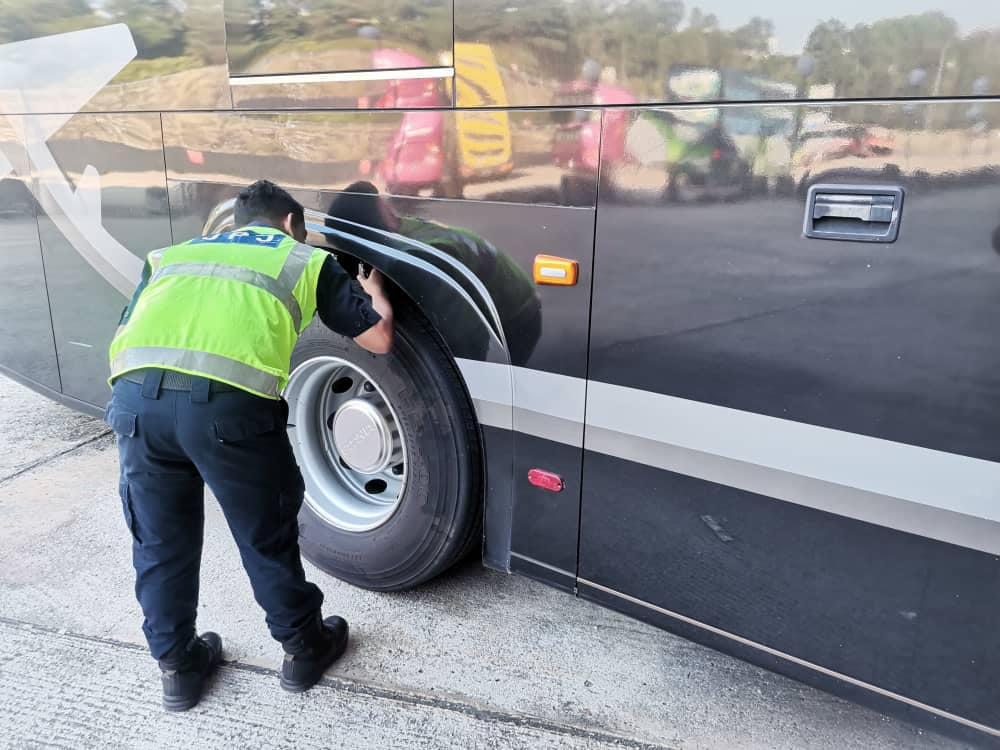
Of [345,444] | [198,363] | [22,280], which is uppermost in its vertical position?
[198,363]

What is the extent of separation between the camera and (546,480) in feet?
8.10

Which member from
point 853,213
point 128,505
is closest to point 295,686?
point 128,505

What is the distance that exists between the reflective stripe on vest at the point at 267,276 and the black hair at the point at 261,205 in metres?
0.20

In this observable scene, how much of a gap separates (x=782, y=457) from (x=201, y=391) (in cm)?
156

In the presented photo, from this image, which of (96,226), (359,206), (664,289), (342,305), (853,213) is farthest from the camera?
(96,226)

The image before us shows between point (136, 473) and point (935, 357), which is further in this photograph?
point (136, 473)

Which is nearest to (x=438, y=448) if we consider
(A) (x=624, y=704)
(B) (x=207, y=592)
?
(A) (x=624, y=704)

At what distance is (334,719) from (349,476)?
40.1 inches

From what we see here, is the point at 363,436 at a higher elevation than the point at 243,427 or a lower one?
lower

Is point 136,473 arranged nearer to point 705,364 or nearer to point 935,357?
point 705,364

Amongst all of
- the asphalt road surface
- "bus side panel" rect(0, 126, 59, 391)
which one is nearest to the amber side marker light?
the asphalt road surface

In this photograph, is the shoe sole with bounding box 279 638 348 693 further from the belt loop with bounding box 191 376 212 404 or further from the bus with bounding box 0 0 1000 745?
the belt loop with bounding box 191 376 212 404

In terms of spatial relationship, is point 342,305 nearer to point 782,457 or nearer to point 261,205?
point 261,205

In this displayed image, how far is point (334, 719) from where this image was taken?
2.55 m
